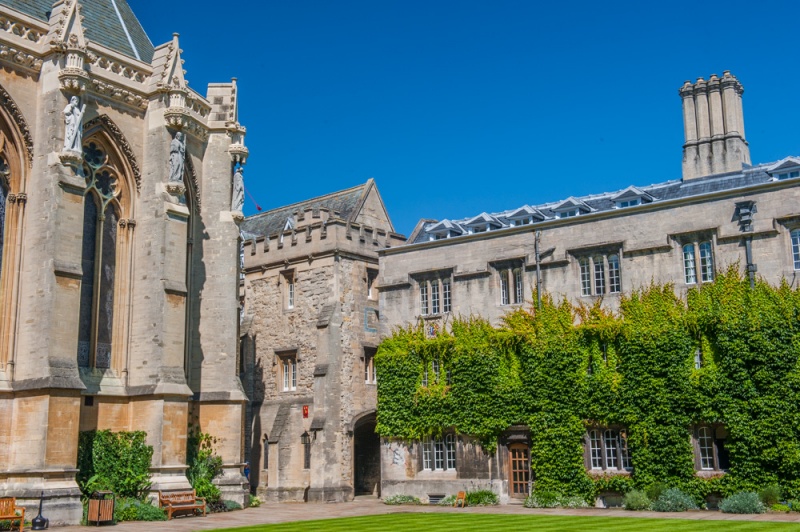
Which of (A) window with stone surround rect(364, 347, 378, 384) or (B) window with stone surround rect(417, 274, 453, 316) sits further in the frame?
(A) window with stone surround rect(364, 347, 378, 384)

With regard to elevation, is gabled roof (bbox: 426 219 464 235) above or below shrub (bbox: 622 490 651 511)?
above

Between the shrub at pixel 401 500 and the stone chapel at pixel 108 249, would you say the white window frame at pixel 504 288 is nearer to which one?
the shrub at pixel 401 500

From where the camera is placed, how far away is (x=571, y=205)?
34.8 m

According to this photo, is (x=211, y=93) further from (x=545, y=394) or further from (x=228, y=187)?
(x=545, y=394)

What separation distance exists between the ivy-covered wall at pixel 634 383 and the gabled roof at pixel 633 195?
466 centimetres

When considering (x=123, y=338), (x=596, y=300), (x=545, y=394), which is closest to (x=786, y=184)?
(x=596, y=300)

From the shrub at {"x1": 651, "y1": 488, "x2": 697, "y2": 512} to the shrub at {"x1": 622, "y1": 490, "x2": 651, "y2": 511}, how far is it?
27 centimetres

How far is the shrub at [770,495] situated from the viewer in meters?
26.1

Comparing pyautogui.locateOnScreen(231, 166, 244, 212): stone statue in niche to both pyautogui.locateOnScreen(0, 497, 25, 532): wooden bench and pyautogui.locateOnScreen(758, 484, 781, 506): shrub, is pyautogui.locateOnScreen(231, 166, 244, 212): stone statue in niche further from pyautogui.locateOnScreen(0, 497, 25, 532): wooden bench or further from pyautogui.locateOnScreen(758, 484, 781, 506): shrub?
pyautogui.locateOnScreen(758, 484, 781, 506): shrub

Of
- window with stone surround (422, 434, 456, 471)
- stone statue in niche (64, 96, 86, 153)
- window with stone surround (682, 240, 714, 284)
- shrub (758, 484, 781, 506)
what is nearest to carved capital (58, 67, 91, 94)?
stone statue in niche (64, 96, 86, 153)

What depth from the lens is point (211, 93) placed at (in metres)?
32.4

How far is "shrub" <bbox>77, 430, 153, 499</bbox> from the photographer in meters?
25.4

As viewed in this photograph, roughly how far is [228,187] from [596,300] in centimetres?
1368

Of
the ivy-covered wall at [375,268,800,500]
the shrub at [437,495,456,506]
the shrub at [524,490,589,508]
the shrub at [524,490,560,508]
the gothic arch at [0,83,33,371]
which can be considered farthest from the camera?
the shrub at [437,495,456,506]
